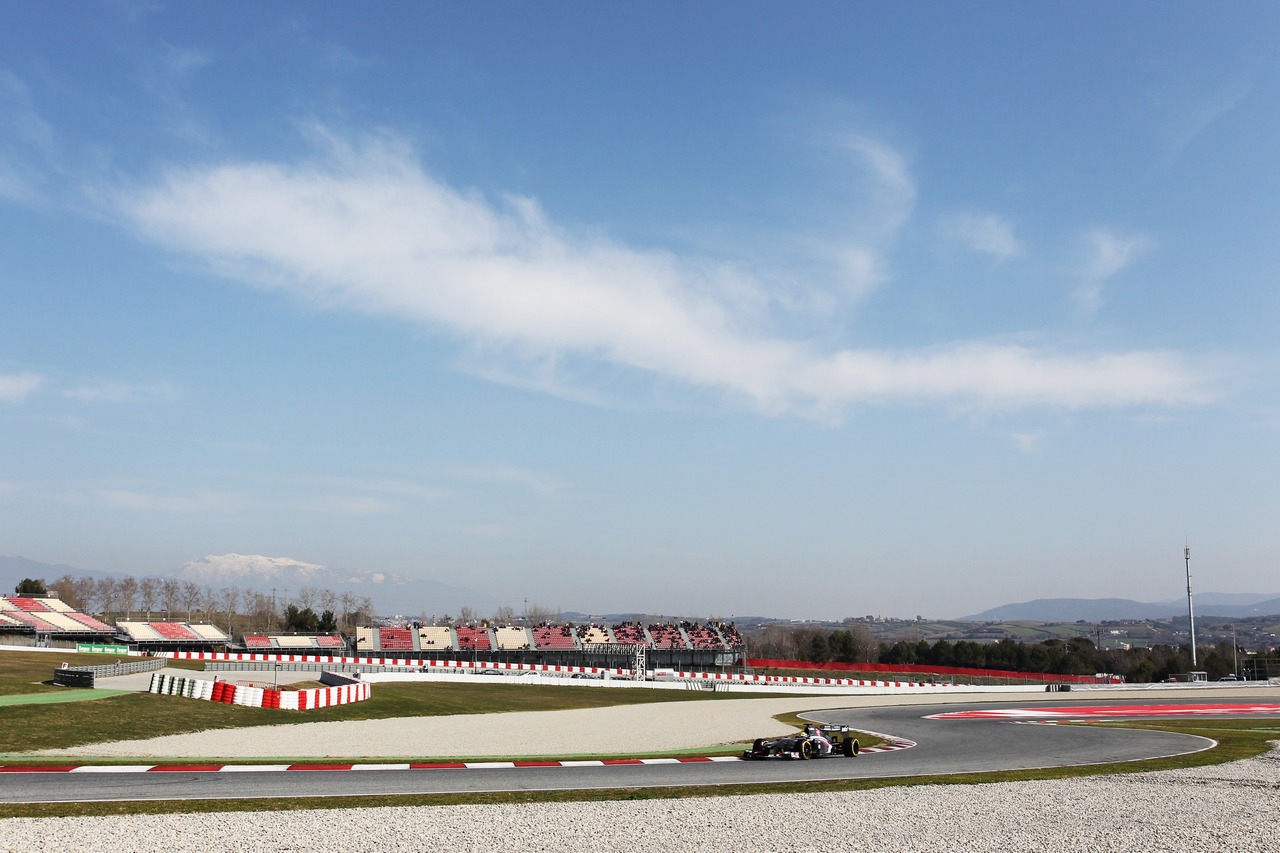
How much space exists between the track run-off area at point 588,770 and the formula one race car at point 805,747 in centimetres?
40

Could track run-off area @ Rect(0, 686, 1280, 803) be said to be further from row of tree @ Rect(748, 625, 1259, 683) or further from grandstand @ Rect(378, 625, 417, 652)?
row of tree @ Rect(748, 625, 1259, 683)

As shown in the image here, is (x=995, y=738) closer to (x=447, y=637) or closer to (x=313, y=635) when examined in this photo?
(x=447, y=637)

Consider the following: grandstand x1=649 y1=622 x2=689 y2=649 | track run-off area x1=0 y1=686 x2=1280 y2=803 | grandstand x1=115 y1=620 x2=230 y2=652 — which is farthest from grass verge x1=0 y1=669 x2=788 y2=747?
grandstand x1=115 y1=620 x2=230 y2=652

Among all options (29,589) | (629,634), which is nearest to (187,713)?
(629,634)

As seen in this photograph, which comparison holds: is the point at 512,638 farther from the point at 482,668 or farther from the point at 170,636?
the point at 170,636

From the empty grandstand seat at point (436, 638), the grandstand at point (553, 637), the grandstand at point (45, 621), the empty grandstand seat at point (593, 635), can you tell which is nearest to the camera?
the grandstand at point (45, 621)

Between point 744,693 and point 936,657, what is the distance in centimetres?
7742

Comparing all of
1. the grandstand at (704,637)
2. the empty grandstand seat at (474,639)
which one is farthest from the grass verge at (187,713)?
the grandstand at (704,637)

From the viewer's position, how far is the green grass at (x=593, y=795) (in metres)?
18.6

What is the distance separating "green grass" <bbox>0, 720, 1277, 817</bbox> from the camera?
61.0ft

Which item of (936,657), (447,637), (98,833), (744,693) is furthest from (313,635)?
(98,833)

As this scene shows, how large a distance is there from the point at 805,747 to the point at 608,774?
735 cm

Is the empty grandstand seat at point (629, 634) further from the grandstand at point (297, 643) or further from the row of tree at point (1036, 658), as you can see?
the grandstand at point (297, 643)

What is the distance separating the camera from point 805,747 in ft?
97.6
